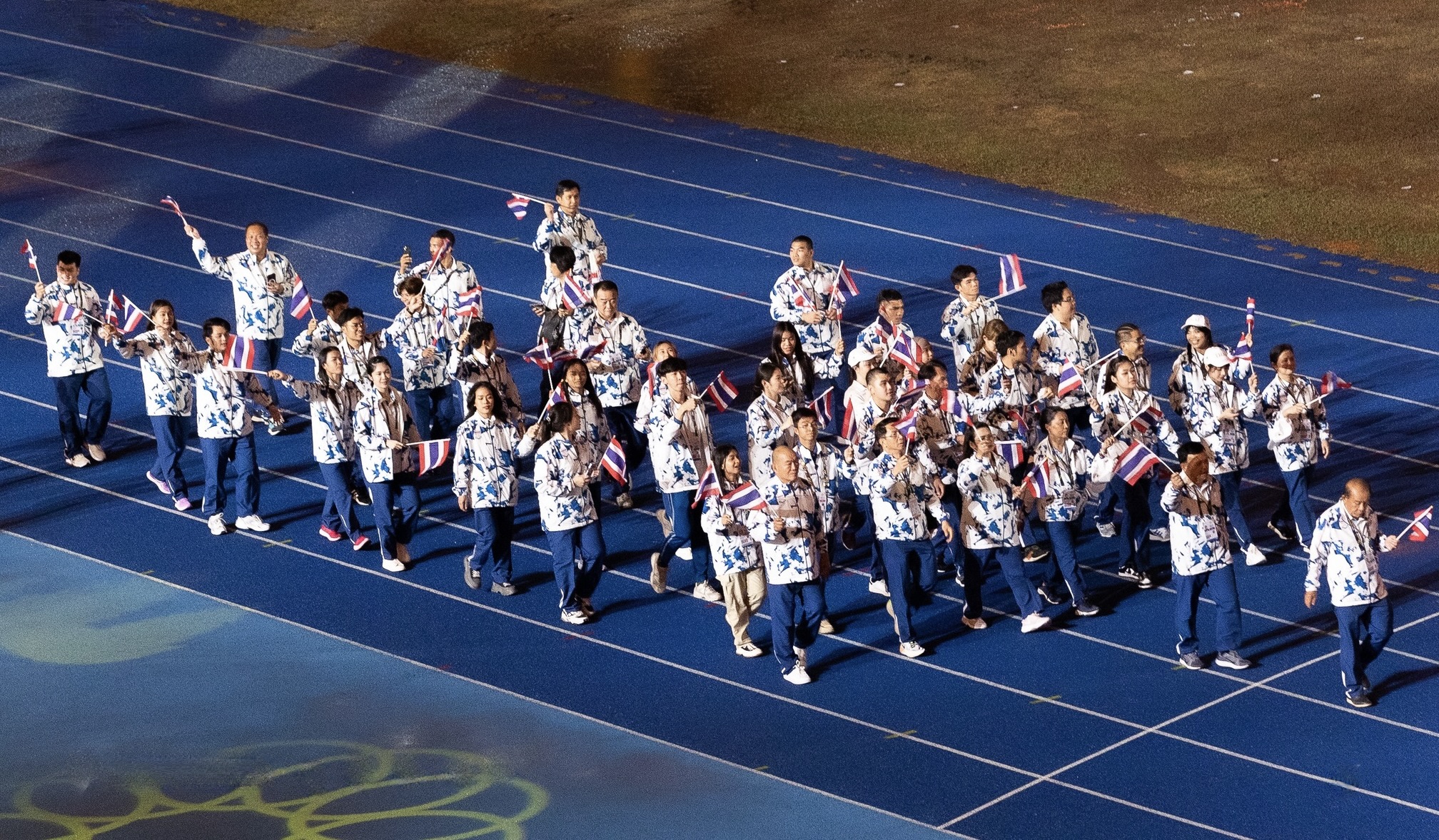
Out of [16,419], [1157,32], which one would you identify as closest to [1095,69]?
[1157,32]

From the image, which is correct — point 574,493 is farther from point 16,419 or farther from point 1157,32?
point 1157,32

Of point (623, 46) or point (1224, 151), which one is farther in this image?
point (623, 46)

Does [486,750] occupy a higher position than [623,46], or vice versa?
[623,46]

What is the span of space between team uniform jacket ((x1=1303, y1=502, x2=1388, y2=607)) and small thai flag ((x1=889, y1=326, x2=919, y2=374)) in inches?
144

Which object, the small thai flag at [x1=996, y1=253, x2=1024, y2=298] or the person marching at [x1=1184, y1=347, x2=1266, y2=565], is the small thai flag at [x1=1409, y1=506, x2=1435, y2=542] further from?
the small thai flag at [x1=996, y1=253, x2=1024, y2=298]

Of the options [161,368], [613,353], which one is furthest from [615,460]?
[161,368]

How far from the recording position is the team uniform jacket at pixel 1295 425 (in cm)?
1502

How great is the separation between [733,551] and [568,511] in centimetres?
117

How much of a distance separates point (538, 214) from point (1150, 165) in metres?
6.55

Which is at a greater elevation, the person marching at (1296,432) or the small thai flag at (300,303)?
the small thai flag at (300,303)

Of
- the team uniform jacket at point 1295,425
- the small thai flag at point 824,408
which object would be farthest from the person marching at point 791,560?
the team uniform jacket at point 1295,425

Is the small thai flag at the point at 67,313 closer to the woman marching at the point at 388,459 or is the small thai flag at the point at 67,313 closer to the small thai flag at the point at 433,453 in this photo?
the woman marching at the point at 388,459

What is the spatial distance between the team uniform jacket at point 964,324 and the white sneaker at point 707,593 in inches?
115

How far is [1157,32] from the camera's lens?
2712 centimetres
